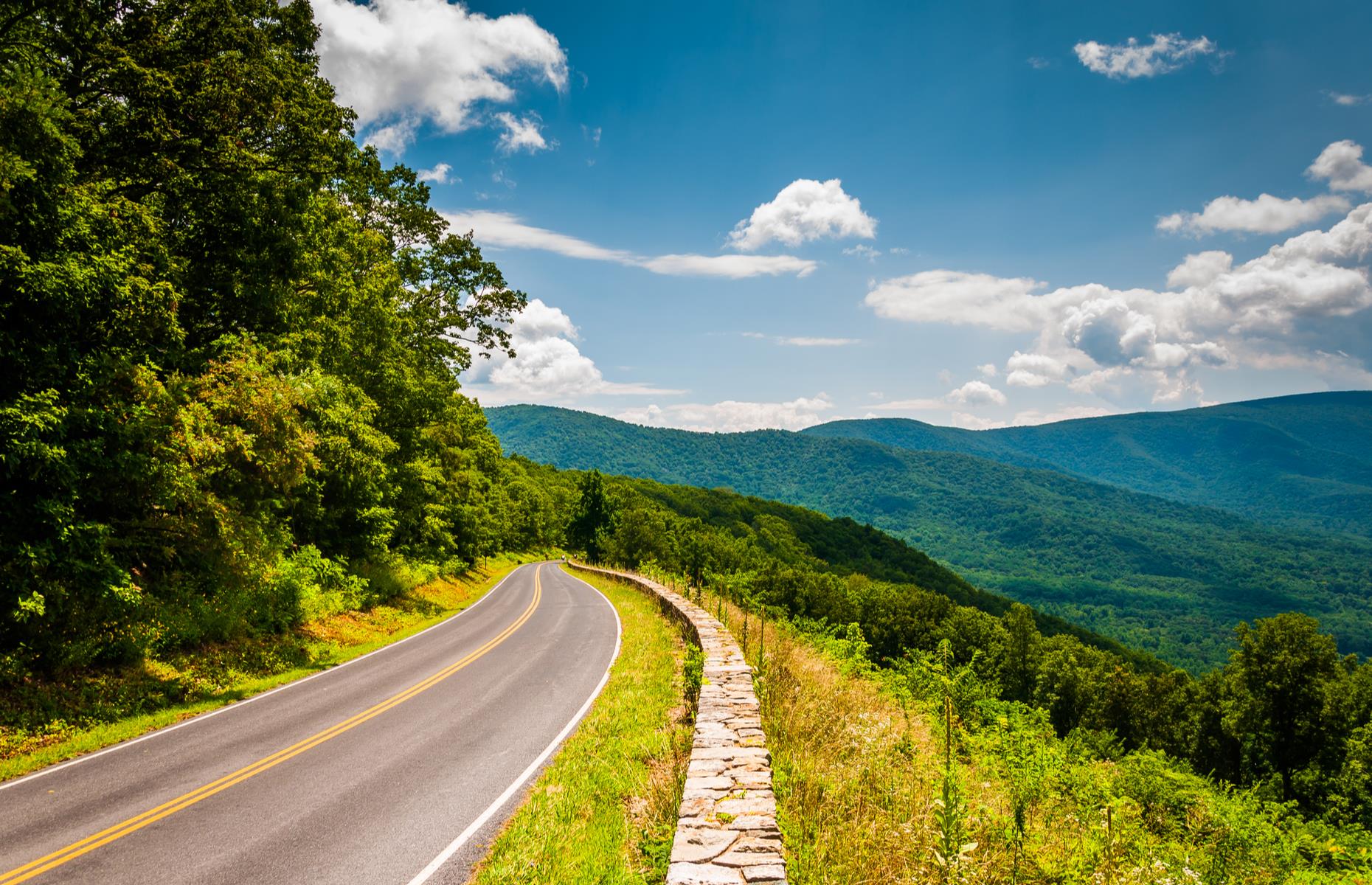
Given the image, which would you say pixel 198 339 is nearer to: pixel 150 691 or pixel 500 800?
pixel 150 691

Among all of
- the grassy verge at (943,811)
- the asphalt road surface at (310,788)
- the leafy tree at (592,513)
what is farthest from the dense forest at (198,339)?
the leafy tree at (592,513)

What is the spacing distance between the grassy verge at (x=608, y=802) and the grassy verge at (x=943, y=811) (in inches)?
53.3

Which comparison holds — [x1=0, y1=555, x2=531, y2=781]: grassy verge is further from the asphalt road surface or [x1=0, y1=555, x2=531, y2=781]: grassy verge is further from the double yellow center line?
the double yellow center line

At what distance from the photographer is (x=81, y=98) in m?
11.6

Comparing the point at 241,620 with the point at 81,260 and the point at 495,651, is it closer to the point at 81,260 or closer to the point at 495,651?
the point at 495,651

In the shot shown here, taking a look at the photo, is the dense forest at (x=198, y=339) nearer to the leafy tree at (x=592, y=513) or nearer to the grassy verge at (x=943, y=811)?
the grassy verge at (x=943, y=811)

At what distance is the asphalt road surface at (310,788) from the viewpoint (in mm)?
5988

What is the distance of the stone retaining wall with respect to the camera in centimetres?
445

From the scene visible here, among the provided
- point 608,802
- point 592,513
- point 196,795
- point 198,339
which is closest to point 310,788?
point 196,795

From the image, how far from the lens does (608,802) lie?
7.15m

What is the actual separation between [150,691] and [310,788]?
6343 mm

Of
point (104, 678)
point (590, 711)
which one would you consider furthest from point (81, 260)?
point (590, 711)

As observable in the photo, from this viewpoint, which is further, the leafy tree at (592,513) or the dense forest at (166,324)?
the leafy tree at (592,513)

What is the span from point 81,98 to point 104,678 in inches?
440
